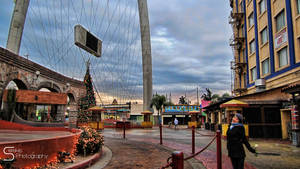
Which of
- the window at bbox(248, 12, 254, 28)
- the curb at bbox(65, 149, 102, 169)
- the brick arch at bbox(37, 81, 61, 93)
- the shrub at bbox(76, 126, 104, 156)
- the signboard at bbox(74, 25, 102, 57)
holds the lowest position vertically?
the curb at bbox(65, 149, 102, 169)

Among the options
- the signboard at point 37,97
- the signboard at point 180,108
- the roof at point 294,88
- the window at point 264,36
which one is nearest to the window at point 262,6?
the window at point 264,36

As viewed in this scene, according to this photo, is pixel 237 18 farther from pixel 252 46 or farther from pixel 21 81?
pixel 21 81

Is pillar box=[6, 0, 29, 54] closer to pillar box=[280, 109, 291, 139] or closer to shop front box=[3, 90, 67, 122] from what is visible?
shop front box=[3, 90, 67, 122]

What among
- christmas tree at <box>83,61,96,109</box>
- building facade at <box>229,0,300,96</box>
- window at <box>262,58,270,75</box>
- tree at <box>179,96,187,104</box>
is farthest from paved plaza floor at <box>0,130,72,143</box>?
tree at <box>179,96,187,104</box>

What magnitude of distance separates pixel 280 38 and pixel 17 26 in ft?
99.7

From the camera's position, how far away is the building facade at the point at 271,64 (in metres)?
16.5

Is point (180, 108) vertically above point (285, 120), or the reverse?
point (180, 108)

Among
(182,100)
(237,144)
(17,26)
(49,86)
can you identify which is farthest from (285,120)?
(182,100)

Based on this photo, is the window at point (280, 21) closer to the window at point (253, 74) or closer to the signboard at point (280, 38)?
the signboard at point (280, 38)

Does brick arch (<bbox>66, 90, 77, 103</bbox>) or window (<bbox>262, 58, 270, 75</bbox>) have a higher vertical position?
window (<bbox>262, 58, 270, 75</bbox>)

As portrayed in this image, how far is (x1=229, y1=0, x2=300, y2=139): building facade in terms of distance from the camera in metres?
16.5

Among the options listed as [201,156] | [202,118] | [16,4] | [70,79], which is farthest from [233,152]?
[202,118]

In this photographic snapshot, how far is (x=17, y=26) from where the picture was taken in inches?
1215

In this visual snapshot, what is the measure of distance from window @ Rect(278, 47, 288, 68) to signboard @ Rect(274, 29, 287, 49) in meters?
0.52
